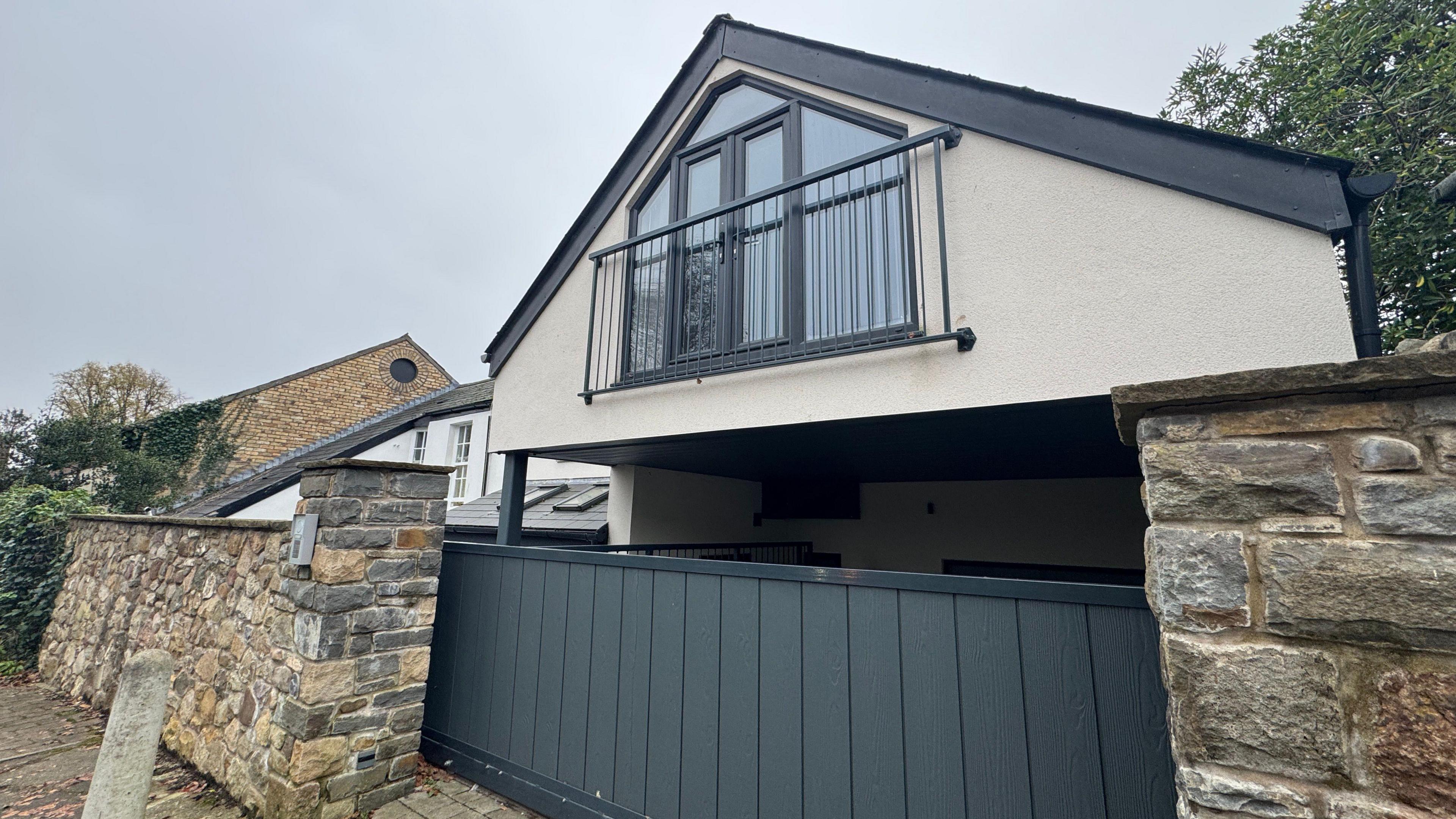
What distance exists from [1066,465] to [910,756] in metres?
3.47

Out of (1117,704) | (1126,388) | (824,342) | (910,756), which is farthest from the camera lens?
(824,342)

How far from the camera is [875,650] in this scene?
7.41ft

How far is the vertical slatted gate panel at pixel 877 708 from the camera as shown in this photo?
216 cm

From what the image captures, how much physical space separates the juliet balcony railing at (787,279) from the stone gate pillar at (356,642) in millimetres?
1563

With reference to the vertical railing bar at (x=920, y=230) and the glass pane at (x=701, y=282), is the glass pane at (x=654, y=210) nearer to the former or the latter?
the glass pane at (x=701, y=282)

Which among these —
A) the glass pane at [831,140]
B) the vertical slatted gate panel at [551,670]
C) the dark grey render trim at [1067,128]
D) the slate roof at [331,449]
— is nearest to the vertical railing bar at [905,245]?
the dark grey render trim at [1067,128]

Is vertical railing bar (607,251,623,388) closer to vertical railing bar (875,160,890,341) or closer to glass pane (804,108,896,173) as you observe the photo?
glass pane (804,108,896,173)

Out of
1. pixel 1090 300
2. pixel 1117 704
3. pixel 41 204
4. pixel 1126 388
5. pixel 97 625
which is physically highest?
pixel 41 204

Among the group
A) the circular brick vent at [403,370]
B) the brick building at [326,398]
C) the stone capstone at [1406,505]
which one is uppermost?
the circular brick vent at [403,370]

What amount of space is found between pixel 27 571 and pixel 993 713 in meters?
10.6

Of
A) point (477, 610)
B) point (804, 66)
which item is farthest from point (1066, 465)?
point (477, 610)

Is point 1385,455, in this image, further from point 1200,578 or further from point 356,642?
point 356,642

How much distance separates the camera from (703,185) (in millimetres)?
4770

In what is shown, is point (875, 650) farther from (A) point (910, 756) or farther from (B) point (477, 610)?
(B) point (477, 610)
